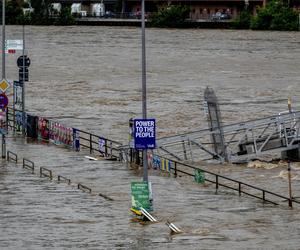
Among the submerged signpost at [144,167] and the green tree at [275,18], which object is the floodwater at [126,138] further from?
the green tree at [275,18]

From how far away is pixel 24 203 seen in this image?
33.1m

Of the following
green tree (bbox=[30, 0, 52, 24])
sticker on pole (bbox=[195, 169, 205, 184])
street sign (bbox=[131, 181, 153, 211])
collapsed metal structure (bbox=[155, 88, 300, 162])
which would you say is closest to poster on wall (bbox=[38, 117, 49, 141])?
collapsed metal structure (bbox=[155, 88, 300, 162])

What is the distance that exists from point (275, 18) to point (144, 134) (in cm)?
13009

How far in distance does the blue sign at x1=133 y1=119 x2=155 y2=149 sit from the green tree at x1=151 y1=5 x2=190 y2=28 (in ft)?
445

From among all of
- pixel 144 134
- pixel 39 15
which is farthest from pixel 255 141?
pixel 39 15

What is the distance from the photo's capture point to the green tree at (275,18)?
15938 centimetres

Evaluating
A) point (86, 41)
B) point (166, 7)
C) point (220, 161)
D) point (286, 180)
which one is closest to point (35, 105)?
point (220, 161)

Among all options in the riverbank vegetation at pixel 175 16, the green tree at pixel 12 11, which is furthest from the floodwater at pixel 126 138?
the green tree at pixel 12 11

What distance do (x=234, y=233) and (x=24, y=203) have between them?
6.69 m

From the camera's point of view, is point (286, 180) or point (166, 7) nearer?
point (286, 180)

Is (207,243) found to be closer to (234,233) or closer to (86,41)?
(234,233)

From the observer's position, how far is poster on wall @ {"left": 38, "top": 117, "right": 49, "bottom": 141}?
158 ft

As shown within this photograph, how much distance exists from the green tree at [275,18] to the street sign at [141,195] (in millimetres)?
128943

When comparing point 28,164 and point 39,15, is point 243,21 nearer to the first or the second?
point 39,15
